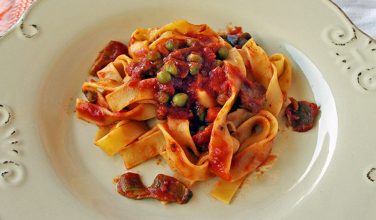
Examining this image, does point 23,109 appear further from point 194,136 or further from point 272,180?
point 272,180

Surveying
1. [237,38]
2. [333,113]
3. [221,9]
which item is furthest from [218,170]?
[221,9]

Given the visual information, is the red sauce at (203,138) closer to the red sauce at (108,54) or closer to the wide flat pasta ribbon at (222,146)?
the wide flat pasta ribbon at (222,146)

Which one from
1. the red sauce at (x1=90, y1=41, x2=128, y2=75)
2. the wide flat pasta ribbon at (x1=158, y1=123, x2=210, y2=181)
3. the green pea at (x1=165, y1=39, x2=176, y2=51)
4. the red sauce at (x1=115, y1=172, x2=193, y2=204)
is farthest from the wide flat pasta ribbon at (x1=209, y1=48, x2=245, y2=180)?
the red sauce at (x1=90, y1=41, x2=128, y2=75)

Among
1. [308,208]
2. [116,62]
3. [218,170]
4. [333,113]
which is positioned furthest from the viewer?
[116,62]

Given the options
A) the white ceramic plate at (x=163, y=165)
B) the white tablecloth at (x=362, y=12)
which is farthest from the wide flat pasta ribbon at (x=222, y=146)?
the white tablecloth at (x=362, y=12)

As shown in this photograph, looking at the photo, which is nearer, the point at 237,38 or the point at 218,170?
the point at 218,170
